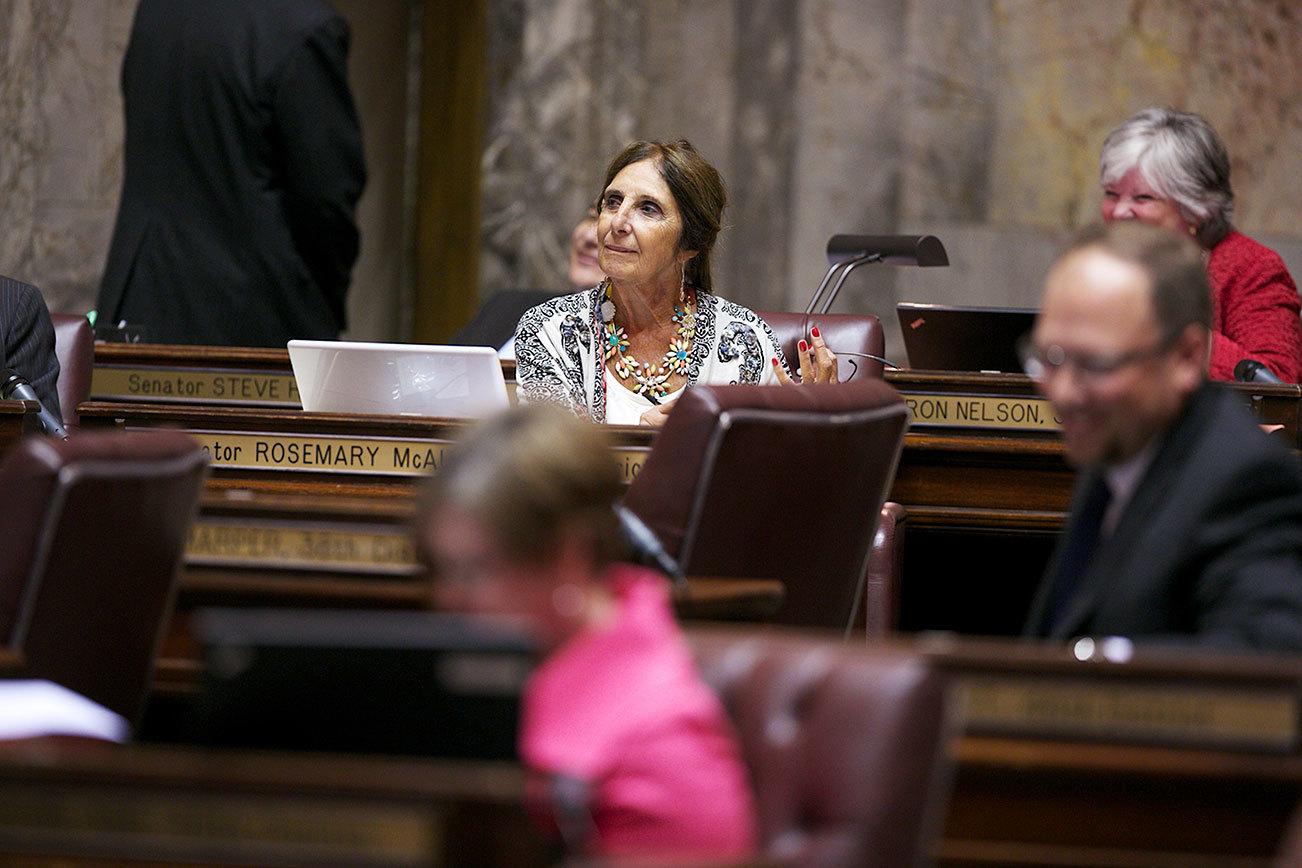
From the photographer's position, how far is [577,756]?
1.84 meters

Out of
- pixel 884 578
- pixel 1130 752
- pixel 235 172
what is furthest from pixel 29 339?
pixel 1130 752

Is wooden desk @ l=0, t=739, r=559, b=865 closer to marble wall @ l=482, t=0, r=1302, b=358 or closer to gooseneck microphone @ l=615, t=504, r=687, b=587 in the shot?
gooseneck microphone @ l=615, t=504, r=687, b=587

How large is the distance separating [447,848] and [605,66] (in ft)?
20.3

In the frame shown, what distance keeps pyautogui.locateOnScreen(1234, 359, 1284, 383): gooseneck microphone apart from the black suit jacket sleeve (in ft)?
9.19

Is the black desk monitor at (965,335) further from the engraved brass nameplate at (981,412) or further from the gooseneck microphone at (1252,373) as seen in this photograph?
the gooseneck microphone at (1252,373)

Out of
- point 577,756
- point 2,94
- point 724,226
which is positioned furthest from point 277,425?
point 2,94

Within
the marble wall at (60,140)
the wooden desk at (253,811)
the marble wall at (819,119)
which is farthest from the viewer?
the marble wall at (819,119)

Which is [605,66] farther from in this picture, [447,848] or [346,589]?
[447,848]

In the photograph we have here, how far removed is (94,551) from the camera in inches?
105

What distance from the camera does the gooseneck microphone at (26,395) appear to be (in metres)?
4.29

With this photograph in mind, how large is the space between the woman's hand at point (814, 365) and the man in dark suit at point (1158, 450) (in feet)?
7.33

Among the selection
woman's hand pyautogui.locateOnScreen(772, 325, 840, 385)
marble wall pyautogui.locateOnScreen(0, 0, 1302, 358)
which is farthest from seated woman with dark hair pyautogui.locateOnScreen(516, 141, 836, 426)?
marble wall pyautogui.locateOnScreen(0, 0, 1302, 358)

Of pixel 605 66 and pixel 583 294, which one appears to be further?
pixel 605 66

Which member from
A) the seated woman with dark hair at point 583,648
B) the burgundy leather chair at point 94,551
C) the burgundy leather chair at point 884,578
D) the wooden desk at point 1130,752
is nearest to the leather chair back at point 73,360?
the burgundy leather chair at point 884,578
